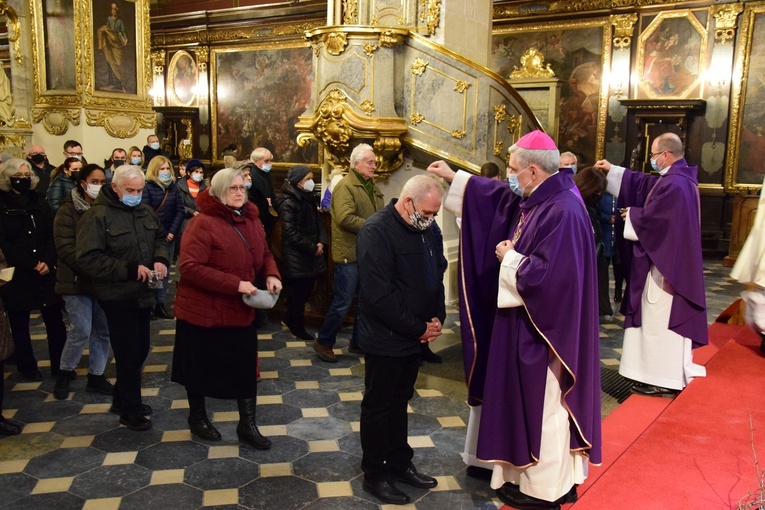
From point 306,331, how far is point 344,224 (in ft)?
4.91

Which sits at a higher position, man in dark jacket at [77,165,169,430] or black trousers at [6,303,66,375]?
man in dark jacket at [77,165,169,430]

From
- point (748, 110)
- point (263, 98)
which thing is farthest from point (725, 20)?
point (263, 98)

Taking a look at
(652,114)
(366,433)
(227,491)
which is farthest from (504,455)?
(652,114)

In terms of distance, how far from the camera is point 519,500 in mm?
3527

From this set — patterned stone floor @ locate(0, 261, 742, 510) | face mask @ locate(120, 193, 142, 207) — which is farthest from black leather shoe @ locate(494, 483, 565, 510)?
face mask @ locate(120, 193, 142, 207)

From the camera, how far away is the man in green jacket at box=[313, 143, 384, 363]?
594 centimetres

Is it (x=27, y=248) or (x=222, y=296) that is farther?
(x=27, y=248)

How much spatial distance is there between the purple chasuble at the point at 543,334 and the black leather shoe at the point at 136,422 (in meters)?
2.29

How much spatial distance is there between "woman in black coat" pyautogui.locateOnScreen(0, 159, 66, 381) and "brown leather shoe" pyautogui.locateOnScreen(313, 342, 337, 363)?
→ 6.88 feet

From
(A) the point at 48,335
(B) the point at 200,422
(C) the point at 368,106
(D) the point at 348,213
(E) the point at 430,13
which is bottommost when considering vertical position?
(B) the point at 200,422

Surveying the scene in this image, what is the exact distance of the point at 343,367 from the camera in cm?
596

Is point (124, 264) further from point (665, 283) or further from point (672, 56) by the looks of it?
point (672, 56)

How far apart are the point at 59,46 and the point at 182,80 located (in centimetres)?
799

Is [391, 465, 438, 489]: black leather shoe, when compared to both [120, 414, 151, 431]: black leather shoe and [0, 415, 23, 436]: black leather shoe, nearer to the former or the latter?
[120, 414, 151, 431]: black leather shoe
